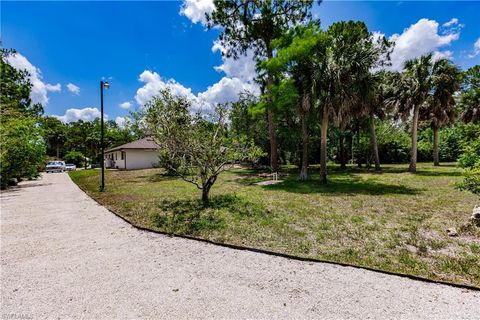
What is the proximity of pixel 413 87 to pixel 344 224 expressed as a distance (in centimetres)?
1536

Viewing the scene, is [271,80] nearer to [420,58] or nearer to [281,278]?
[420,58]

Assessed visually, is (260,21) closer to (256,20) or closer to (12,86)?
(256,20)

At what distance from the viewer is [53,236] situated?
533 centimetres

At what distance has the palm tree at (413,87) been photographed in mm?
15508

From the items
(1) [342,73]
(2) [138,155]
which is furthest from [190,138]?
(2) [138,155]

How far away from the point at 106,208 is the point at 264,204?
568cm

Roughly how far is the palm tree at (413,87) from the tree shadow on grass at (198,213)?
50.3 feet

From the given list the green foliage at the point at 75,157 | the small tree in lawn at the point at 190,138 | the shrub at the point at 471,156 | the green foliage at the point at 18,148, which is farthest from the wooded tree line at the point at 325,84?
the green foliage at the point at 75,157

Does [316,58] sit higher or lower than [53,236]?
higher

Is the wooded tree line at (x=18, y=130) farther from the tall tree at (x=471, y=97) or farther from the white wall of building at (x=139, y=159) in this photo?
the tall tree at (x=471, y=97)

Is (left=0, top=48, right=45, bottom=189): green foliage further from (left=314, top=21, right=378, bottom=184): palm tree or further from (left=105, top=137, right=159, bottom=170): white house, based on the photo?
(left=314, top=21, right=378, bottom=184): palm tree

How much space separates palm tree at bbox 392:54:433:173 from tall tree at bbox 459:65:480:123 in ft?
34.5

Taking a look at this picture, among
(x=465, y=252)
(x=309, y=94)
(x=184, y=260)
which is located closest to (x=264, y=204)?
(x=184, y=260)

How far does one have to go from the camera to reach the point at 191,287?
10.5ft
